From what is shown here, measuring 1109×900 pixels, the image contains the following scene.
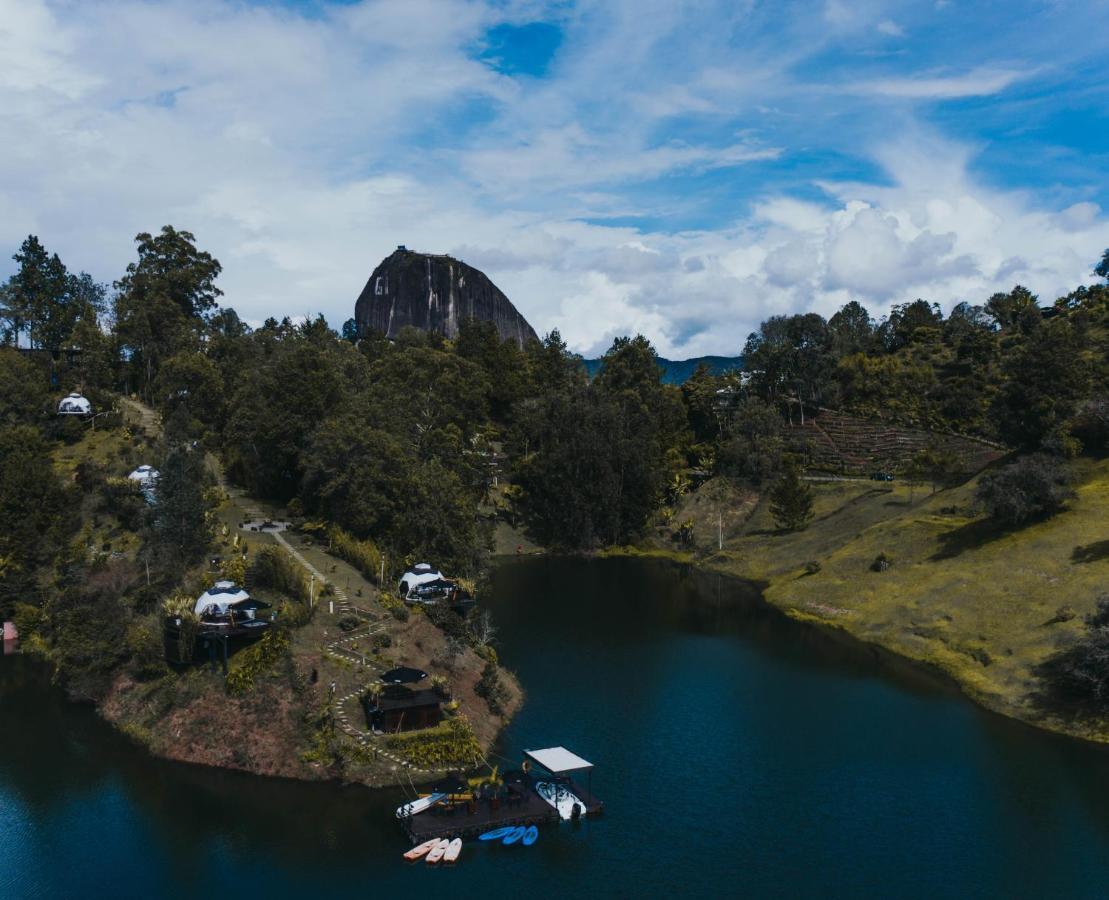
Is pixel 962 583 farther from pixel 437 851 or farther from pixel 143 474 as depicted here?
pixel 143 474

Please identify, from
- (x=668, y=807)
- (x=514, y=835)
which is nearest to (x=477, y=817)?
(x=514, y=835)

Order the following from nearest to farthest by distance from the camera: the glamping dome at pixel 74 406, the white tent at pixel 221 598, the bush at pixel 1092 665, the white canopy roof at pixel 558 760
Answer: the white canopy roof at pixel 558 760, the bush at pixel 1092 665, the white tent at pixel 221 598, the glamping dome at pixel 74 406

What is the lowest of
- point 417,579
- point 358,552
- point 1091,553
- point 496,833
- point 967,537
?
point 496,833

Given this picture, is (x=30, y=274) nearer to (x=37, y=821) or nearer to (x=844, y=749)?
(x=37, y=821)

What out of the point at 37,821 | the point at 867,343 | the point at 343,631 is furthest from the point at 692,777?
the point at 867,343

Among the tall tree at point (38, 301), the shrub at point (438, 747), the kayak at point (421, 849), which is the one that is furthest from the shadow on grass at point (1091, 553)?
the tall tree at point (38, 301)

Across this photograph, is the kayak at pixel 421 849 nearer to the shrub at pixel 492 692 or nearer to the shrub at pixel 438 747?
the shrub at pixel 438 747
